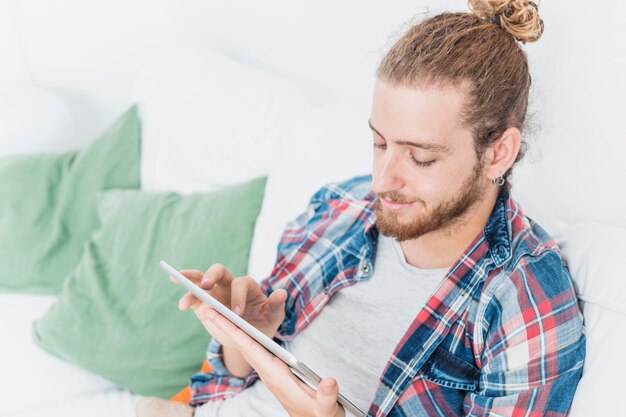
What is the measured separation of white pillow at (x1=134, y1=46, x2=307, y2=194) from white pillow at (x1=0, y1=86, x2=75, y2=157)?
14.2 inches

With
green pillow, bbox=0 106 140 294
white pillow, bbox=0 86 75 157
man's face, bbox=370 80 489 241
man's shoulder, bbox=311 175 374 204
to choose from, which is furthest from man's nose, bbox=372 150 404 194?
white pillow, bbox=0 86 75 157

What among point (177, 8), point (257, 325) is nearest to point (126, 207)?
point (257, 325)

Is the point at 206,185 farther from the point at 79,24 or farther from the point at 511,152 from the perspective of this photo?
the point at 79,24

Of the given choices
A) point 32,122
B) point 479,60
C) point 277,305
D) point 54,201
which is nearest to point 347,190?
point 277,305

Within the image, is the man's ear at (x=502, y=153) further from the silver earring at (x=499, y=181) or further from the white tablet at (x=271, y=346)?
the white tablet at (x=271, y=346)

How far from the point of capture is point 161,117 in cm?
173

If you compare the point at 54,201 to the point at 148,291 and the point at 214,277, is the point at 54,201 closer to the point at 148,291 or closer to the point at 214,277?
the point at 148,291

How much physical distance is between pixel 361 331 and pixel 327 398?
0.98 ft

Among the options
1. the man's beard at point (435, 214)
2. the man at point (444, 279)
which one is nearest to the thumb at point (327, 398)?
the man at point (444, 279)

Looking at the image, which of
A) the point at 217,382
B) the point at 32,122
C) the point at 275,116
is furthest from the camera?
the point at 32,122

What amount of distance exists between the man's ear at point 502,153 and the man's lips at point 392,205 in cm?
13

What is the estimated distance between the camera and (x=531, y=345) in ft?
2.93

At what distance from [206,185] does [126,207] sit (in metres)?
0.20

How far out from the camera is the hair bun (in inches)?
38.8
